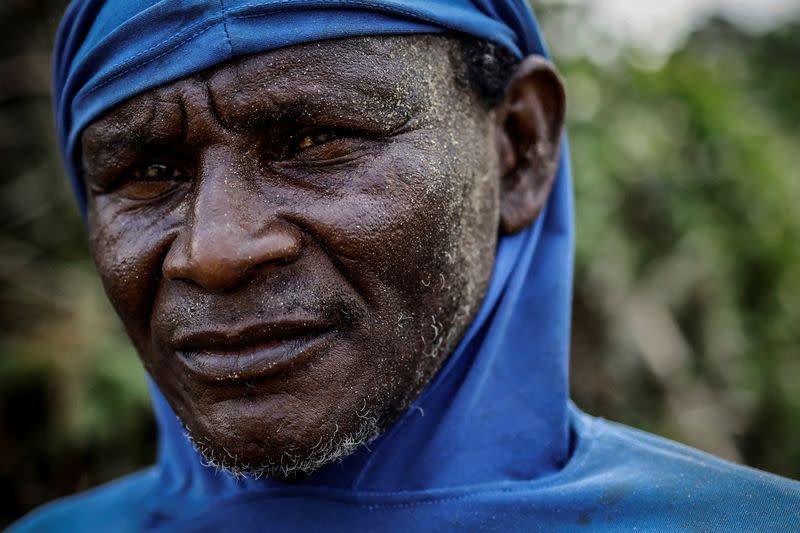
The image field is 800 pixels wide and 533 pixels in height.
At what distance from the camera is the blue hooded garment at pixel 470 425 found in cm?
172

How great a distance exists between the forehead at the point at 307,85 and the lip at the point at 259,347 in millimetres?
446

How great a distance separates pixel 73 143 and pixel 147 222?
0.37m

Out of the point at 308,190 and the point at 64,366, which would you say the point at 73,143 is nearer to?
the point at 308,190

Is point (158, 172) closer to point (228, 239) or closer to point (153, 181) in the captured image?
point (153, 181)

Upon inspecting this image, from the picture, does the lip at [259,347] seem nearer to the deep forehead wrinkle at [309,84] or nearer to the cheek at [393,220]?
the cheek at [393,220]

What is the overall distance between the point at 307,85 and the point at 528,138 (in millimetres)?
731

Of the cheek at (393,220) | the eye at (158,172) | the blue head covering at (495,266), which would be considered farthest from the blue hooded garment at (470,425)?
the cheek at (393,220)

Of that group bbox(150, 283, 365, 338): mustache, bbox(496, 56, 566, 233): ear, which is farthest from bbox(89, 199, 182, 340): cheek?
bbox(496, 56, 566, 233): ear

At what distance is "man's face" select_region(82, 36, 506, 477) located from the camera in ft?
5.43

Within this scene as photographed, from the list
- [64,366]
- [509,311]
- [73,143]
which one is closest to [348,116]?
[509,311]

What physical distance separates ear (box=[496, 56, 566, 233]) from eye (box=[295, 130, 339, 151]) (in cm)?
55

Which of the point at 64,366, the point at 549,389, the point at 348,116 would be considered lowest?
the point at 64,366

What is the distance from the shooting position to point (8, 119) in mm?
5336

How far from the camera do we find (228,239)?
161 cm
